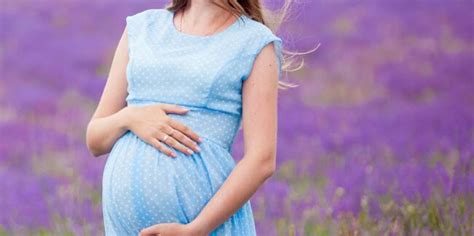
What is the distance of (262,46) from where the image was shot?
3.33m

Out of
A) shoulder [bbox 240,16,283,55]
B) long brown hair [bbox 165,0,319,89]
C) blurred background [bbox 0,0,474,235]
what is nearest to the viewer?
shoulder [bbox 240,16,283,55]

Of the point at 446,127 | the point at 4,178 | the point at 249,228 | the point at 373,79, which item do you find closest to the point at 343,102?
the point at 373,79

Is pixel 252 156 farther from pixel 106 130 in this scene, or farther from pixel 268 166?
pixel 106 130

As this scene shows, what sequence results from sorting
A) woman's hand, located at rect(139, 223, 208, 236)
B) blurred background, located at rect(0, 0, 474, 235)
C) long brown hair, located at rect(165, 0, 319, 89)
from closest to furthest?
woman's hand, located at rect(139, 223, 208, 236), long brown hair, located at rect(165, 0, 319, 89), blurred background, located at rect(0, 0, 474, 235)

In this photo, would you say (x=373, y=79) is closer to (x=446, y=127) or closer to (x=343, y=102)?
(x=343, y=102)

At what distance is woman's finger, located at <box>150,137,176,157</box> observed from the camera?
331 centimetres

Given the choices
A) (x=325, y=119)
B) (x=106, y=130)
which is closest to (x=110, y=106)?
(x=106, y=130)

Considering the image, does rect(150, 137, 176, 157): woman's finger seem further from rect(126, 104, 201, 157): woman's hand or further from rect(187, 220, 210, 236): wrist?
rect(187, 220, 210, 236): wrist

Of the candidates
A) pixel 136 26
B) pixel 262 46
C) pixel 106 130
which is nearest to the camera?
pixel 262 46

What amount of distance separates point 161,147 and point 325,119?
5688 millimetres

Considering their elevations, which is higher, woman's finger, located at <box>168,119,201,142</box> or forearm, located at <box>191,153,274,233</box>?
woman's finger, located at <box>168,119,201,142</box>

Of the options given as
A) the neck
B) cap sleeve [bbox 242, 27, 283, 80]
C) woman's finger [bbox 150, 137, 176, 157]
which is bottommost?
woman's finger [bbox 150, 137, 176, 157]

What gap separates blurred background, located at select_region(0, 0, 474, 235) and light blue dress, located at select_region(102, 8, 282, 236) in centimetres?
53

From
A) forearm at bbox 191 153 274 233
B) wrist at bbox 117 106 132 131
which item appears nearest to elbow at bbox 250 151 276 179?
forearm at bbox 191 153 274 233
